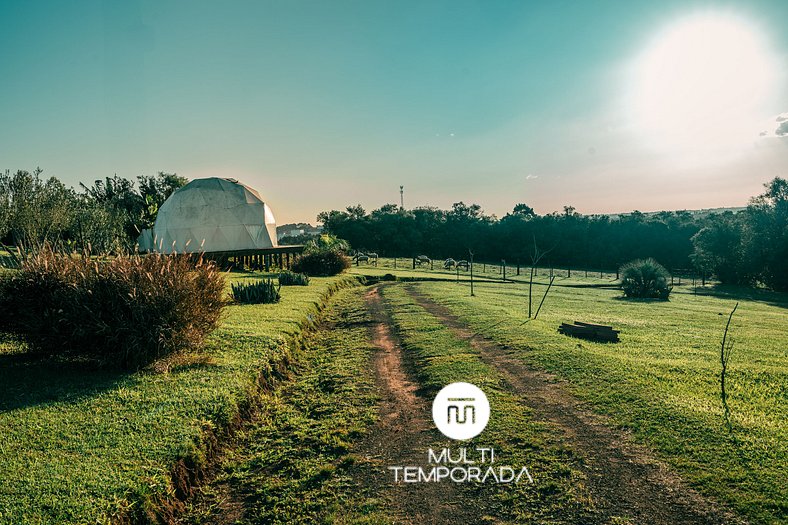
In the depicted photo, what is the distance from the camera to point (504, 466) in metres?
5.87

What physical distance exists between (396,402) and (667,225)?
86.9 metres

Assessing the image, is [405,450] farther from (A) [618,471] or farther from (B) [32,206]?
(B) [32,206]

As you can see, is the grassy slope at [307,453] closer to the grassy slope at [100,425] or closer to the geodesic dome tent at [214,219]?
the grassy slope at [100,425]

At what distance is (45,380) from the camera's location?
8.24 meters

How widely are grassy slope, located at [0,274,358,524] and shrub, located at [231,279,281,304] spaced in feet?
23.5

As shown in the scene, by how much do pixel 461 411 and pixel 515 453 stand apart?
1.67 m

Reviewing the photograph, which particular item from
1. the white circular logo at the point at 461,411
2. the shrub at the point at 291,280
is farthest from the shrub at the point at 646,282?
the white circular logo at the point at 461,411

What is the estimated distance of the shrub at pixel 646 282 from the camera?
30.2 metres

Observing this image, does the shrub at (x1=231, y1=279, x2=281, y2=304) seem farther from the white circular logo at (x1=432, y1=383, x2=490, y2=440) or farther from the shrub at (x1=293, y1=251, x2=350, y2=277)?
the shrub at (x1=293, y1=251, x2=350, y2=277)

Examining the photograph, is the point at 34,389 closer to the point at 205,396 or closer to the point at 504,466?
the point at 205,396

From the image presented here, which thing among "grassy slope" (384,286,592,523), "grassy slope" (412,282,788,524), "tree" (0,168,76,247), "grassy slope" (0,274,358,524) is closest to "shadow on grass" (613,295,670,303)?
"grassy slope" (412,282,788,524)

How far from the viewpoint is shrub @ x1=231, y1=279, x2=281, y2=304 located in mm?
18062

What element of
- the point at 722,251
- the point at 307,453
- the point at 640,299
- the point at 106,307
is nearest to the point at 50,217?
the point at 106,307

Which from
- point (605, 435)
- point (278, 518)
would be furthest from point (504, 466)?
point (278, 518)
